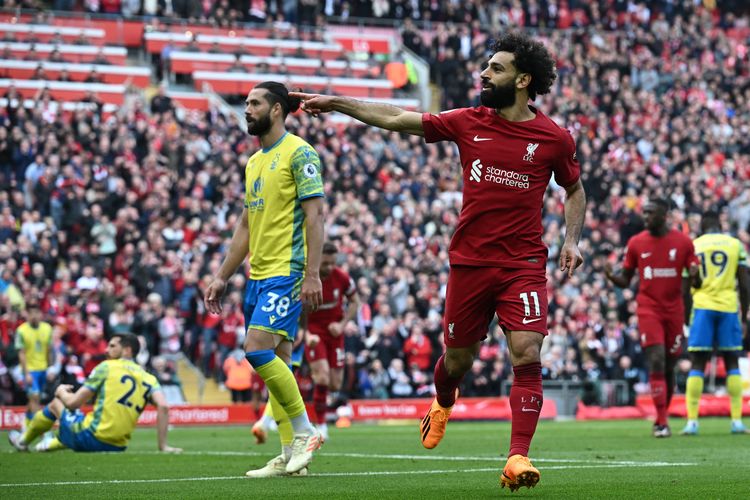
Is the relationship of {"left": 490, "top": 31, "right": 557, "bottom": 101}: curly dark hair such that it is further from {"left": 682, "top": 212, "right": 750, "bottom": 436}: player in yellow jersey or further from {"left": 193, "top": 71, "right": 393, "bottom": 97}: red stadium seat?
{"left": 193, "top": 71, "right": 393, "bottom": 97}: red stadium seat

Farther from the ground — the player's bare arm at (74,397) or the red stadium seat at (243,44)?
the red stadium seat at (243,44)

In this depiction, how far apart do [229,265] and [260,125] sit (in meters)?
1.09

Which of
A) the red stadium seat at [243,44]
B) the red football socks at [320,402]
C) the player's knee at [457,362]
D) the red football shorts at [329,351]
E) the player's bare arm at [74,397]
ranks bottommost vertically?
the red football socks at [320,402]

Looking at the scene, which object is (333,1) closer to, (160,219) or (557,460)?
(160,219)

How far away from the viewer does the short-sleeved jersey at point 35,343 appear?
808 inches

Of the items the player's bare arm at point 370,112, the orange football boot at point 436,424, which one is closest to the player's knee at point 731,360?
the orange football boot at point 436,424

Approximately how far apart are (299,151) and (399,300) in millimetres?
18230

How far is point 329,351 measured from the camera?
17.1 meters

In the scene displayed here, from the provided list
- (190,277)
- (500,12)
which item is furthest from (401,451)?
(500,12)

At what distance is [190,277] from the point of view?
24609mm

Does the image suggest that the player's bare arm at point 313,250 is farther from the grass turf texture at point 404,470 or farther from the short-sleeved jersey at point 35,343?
the short-sleeved jersey at point 35,343

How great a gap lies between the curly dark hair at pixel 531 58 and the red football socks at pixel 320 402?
8.72 m

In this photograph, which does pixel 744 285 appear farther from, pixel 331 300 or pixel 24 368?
pixel 24 368

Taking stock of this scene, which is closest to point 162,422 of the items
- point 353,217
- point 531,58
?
point 531,58
